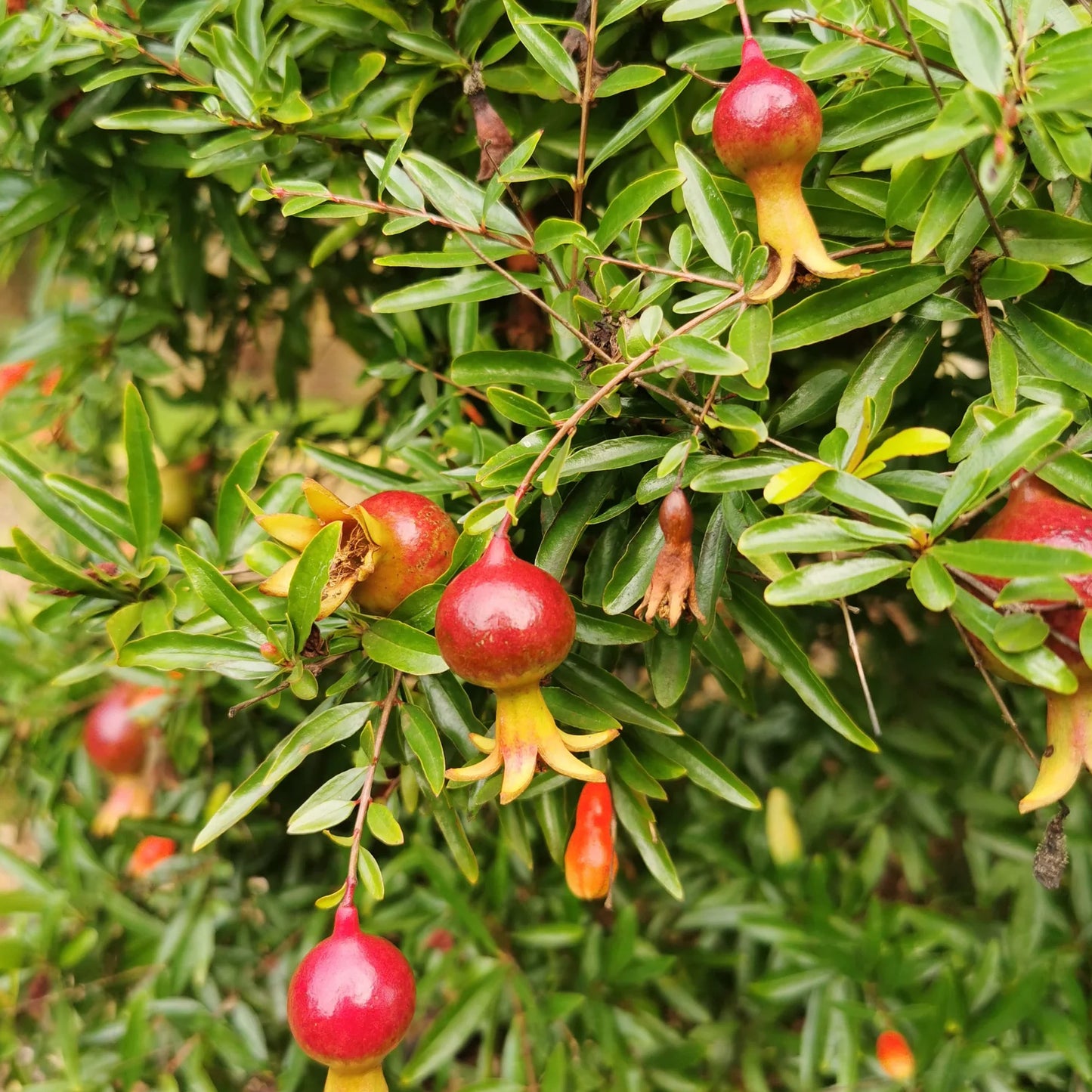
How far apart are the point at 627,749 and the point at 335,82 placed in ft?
1.81

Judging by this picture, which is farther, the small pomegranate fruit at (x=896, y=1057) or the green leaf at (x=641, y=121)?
the small pomegranate fruit at (x=896, y=1057)

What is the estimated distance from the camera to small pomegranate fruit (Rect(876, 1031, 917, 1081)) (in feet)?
2.84

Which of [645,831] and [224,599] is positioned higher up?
[224,599]

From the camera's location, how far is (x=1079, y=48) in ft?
1.46

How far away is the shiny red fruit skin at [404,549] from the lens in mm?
572

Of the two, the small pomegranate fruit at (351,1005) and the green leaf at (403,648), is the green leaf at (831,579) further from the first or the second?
the small pomegranate fruit at (351,1005)

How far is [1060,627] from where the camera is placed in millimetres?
458

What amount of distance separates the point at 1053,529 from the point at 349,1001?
45 cm

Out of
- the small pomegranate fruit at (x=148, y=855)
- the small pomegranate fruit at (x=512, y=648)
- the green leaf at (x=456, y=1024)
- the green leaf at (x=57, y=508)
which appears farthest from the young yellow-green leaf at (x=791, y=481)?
the small pomegranate fruit at (x=148, y=855)

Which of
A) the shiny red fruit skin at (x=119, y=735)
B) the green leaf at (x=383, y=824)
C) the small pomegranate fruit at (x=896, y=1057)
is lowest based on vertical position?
the small pomegranate fruit at (x=896, y=1057)

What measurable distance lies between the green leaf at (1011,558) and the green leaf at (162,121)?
1.91 feet

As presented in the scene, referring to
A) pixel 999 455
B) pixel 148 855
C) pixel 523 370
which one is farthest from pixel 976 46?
pixel 148 855

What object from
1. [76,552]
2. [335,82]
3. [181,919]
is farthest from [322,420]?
[181,919]

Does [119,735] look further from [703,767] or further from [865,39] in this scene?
[865,39]
